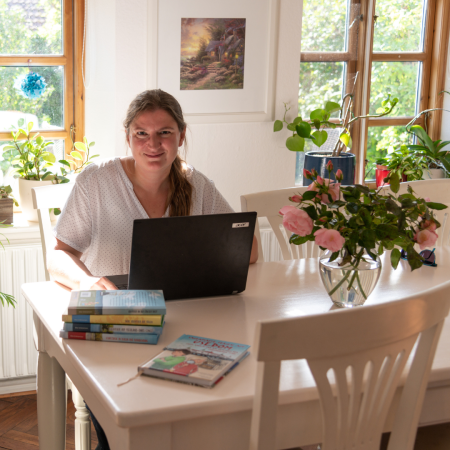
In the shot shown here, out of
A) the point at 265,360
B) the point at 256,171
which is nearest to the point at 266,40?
the point at 256,171

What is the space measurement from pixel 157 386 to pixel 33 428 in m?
1.54

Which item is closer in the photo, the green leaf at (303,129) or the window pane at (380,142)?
the green leaf at (303,129)

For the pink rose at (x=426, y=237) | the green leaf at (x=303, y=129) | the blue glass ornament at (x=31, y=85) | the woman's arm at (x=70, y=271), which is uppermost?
the blue glass ornament at (x=31, y=85)

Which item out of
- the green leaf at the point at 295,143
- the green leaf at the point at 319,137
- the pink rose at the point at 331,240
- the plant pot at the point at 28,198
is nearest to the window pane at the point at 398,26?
the green leaf at the point at 319,137

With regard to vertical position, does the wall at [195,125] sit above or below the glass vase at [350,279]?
above

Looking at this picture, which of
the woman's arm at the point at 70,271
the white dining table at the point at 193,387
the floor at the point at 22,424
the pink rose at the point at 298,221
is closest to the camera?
the white dining table at the point at 193,387

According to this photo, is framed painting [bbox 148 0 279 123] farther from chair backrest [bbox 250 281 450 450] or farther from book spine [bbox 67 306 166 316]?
chair backrest [bbox 250 281 450 450]

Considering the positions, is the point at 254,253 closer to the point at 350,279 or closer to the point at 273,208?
the point at 273,208

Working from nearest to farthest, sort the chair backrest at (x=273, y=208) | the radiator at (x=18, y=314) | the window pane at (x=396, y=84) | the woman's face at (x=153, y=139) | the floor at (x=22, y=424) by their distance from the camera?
the woman's face at (x=153, y=139), the chair backrest at (x=273, y=208), the floor at (x=22, y=424), the radiator at (x=18, y=314), the window pane at (x=396, y=84)

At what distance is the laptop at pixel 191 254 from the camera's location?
145cm

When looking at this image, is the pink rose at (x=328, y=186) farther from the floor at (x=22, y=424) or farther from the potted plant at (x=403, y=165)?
the potted plant at (x=403, y=165)

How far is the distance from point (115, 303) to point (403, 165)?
2.33 metres

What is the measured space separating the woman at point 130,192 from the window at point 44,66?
0.97m

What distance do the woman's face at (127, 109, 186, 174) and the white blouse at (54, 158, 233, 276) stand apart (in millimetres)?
111
